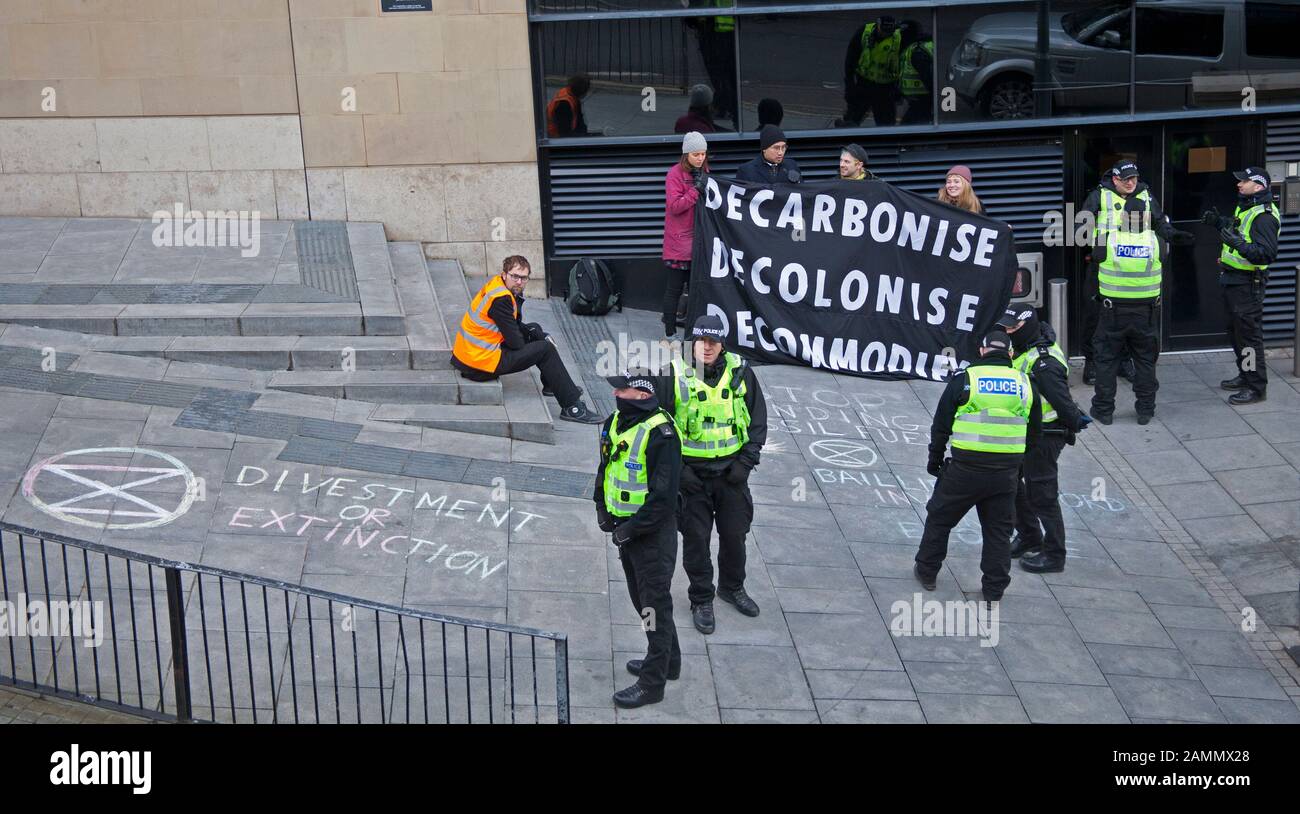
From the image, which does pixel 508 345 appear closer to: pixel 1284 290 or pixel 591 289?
pixel 591 289

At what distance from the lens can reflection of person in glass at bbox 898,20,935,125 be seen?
14430 mm

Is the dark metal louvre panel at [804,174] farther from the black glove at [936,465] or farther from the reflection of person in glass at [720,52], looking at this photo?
the black glove at [936,465]

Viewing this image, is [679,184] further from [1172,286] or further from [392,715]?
[392,715]

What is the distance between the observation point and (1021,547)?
33.5ft

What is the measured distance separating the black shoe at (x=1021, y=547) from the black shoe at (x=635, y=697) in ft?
10.7

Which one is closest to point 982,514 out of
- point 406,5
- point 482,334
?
point 482,334

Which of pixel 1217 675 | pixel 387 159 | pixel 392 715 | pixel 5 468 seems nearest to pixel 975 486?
pixel 1217 675

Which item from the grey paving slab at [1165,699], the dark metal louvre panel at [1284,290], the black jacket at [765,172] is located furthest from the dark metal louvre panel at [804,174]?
the grey paving slab at [1165,699]

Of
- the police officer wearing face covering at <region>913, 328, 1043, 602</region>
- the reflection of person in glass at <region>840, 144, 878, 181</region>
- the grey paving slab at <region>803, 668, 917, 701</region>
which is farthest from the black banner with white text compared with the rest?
the grey paving slab at <region>803, 668, 917, 701</region>

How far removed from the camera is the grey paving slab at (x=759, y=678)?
8.23m

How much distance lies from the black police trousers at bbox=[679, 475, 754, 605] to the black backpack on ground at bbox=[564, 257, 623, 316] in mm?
5765

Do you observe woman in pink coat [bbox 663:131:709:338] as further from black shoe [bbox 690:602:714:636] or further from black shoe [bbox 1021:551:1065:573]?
black shoe [bbox 690:602:714:636]

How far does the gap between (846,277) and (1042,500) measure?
137 inches

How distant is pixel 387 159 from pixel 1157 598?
8511mm
